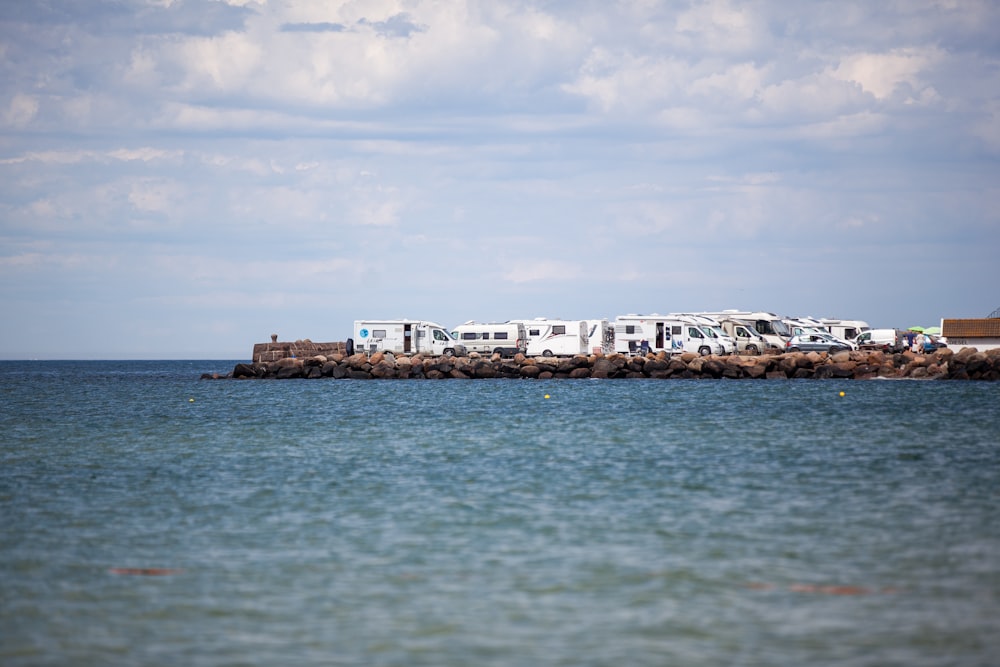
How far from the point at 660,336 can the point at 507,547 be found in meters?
56.0

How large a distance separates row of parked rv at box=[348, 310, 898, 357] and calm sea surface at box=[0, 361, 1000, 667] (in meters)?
36.6

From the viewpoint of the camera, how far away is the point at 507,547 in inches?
603

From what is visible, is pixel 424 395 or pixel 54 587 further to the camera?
pixel 424 395

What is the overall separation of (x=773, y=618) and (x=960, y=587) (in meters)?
2.54

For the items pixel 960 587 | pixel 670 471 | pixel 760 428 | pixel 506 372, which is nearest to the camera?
pixel 960 587

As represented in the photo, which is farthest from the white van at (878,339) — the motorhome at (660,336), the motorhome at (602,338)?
the motorhome at (602,338)

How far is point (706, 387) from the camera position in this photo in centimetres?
5566

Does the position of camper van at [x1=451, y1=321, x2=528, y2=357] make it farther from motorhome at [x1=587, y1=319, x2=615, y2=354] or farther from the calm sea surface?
the calm sea surface

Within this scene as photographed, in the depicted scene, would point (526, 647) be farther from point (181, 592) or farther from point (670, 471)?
point (670, 471)

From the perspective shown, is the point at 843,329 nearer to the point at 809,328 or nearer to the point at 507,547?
the point at 809,328

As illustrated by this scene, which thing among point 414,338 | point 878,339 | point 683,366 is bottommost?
point 683,366

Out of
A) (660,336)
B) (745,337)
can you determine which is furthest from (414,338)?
(745,337)

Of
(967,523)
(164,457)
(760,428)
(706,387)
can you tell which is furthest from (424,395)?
→ (967,523)

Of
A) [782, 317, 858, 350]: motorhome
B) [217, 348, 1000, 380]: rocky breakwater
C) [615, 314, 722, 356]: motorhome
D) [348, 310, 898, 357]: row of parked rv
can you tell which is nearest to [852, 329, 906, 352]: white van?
[782, 317, 858, 350]: motorhome
